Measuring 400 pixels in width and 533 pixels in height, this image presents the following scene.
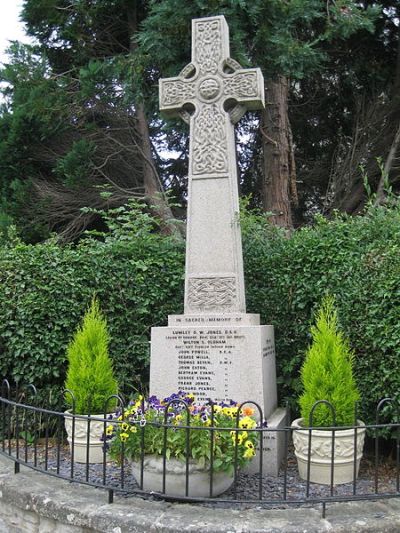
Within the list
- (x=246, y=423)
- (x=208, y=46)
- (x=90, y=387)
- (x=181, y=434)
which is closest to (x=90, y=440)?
(x=90, y=387)

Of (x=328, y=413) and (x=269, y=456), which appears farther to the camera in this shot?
(x=269, y=456)

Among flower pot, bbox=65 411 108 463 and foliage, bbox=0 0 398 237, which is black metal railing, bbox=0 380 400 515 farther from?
foliage, bbox=0 0 398 237

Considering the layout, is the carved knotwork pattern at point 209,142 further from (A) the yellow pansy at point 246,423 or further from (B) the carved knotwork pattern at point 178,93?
(A) the yellow pansy at point 246,423

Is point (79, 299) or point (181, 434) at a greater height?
point (79, 299)

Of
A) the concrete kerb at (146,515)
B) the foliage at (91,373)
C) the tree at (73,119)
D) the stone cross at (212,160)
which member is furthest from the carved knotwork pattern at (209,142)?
the tree at (73,119)

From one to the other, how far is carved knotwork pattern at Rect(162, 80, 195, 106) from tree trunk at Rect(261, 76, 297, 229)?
14.5 ft

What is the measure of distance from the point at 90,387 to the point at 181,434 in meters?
1.61

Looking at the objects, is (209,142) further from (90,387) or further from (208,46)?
(90,387)

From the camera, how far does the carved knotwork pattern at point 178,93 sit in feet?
19.5

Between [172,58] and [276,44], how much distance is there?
5.89ft

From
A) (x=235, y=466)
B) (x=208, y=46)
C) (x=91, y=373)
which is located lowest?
(x=235, y=466)

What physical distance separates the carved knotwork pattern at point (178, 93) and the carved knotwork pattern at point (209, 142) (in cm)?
26

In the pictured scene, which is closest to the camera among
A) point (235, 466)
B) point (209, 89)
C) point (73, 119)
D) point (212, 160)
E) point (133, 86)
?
point (235, 466)

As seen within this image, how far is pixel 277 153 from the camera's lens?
10320 mm
